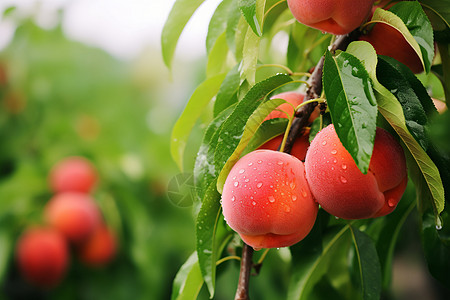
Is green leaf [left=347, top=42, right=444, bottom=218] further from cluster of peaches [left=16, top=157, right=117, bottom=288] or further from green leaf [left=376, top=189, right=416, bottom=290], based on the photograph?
cluster of peaches [left=16, top=157, right=117, bottom=288]

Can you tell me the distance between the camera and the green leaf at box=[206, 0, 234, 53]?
2.16ft

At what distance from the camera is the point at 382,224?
72 centimetres

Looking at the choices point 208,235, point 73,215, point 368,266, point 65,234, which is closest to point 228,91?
point 208,235

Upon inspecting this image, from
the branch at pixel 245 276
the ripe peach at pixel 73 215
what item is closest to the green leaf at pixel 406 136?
the branch at pixel 245 276

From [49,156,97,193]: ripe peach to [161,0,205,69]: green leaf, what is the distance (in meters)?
1.10

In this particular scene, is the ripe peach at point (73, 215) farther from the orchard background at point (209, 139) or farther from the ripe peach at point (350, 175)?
the ripe peach at point (350, 175)

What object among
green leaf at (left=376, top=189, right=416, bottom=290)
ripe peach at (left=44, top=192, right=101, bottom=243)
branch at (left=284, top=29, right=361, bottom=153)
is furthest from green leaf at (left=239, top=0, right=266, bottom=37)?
ripe peach at (left=44, top=192, right=101, bottom=243)

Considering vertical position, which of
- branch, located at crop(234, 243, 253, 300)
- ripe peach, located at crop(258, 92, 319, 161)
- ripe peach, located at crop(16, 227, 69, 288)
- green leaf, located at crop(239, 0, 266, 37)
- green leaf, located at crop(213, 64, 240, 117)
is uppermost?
green leaf, located at crop(239, 0, 266, 37)

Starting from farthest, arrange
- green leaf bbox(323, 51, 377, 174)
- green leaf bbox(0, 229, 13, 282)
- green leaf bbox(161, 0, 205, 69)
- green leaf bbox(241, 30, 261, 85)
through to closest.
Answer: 1. green leaf bbox(0, 229, 13, 282)
2. green leaf bbox(161, 0, 205, 69)
3. green leaf bbox(241, 30, 261, 85)
4. green leaf bbox(323, 51, 377, 174)

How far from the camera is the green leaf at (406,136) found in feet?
1.40

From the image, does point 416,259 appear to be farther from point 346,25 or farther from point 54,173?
point 346,25

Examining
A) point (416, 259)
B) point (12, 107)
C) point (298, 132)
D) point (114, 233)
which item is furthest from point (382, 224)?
point (416, 259)

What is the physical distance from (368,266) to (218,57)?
1.14ft

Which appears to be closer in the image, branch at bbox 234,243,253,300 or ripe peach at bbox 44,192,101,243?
branch at bbox 234,243,253,300
